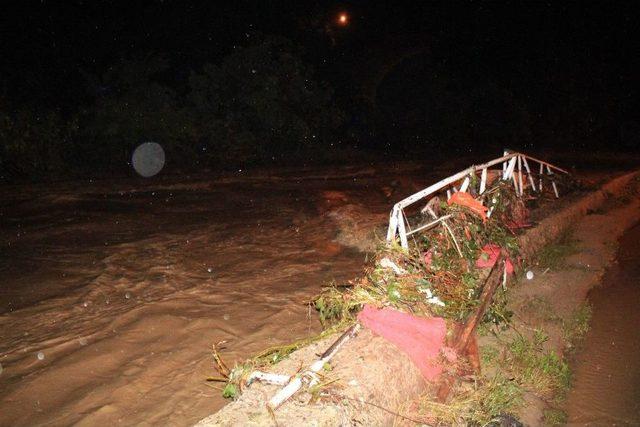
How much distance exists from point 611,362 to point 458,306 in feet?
5.94

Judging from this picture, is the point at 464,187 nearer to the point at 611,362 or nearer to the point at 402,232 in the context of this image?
the point at 402,232

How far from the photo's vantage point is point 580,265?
6.02 meters

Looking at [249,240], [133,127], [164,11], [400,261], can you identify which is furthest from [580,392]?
[164,11]

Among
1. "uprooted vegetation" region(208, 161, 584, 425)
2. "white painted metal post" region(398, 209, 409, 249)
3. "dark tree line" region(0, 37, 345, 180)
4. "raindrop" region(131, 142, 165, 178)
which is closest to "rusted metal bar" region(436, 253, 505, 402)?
"uprooted vegetation" region(208, 161, 584, 425)

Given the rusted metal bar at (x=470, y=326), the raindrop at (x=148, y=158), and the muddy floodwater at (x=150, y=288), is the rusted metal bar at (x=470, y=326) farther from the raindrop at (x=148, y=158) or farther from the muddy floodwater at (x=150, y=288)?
the raindrop at (x=148, y=158)

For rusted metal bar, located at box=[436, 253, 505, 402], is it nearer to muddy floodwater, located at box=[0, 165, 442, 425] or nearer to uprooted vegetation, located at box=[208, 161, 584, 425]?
uprooted vegetation, located at box=[208, 161, 584, 425]

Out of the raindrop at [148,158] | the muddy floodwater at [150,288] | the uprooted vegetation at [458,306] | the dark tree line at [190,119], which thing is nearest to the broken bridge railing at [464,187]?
the uprooted vegetation at [458,306]

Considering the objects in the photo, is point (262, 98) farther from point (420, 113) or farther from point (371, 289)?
point (371, 289)

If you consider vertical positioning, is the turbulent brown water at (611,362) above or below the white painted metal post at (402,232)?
below

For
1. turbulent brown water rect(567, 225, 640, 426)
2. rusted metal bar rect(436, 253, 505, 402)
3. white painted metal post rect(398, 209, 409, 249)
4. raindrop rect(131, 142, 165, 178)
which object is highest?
raindrop rect(131, 142, 165, 178)

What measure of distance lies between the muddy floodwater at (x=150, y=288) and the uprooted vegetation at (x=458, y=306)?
82 centimetres

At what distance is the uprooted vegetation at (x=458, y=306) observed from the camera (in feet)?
9.96

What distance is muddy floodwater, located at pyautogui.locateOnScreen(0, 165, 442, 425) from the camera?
3.47 metres

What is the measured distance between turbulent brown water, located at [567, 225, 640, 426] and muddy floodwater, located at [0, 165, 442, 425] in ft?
8.14
